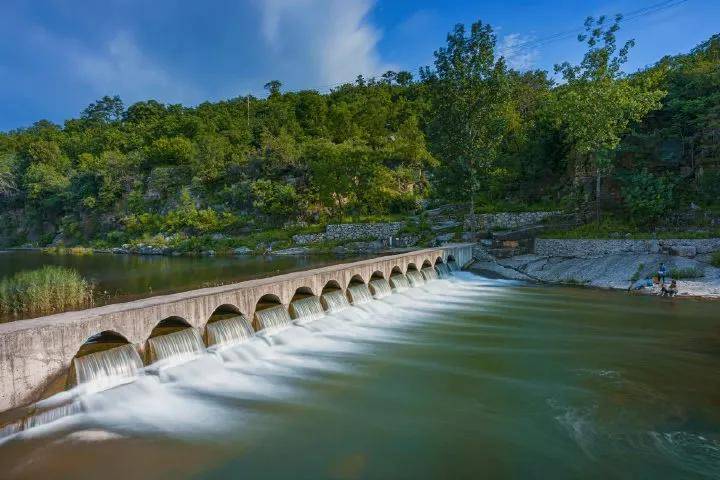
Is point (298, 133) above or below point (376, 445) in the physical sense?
above

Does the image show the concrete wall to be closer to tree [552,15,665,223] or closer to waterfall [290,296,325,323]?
waterfall [290,296,325,323]

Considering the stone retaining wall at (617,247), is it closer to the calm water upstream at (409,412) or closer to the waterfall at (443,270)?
the waterfall at (443,270)

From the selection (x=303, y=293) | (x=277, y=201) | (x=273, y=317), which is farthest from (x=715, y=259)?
(x=277, y=201)

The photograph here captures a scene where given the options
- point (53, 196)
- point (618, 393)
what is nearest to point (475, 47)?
point (618, 393)

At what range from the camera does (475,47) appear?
32219mm

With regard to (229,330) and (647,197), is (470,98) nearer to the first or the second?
(647,197)

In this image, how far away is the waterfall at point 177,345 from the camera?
1072 centimetres

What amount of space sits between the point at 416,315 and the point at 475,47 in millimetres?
23046

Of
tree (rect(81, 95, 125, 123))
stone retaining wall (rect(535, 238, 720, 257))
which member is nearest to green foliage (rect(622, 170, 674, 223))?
stone retaining wall (rect(535, 238, 720, 257))

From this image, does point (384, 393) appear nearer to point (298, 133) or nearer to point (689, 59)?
point (689, 59)

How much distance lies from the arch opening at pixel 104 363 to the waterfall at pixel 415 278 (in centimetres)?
1558

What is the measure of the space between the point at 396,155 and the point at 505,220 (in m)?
15.7

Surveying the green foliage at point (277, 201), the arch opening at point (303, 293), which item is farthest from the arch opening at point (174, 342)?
the green foliage at point (277, 201)

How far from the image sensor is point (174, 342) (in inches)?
441
